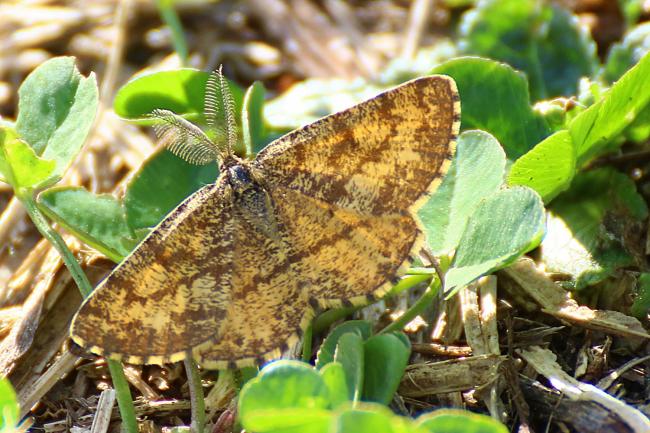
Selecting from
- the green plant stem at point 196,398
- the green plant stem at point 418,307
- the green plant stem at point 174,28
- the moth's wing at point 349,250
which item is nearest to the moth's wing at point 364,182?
the moth's wing at point 349,250

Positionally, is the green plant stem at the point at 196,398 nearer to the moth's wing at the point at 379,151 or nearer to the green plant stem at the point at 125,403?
the green plant stem at the point at 125,403

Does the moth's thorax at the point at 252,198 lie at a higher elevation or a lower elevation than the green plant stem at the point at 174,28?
lower

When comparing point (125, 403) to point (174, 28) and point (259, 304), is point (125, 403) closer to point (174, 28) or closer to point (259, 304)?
point (259, 304)

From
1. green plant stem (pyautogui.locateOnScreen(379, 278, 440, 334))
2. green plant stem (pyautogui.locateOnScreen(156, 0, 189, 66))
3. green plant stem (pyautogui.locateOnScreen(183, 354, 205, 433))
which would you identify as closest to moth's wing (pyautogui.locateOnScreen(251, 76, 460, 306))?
green plant stem (pyautogui.locateOnScreen(379, 278, 440, 334))

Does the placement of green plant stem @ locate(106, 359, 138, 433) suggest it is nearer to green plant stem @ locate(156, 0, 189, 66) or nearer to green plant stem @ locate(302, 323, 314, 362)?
green plant stem @ locate(302, 323, 314, 362)

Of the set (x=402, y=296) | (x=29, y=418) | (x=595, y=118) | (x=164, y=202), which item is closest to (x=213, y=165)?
(x=164, y=202)

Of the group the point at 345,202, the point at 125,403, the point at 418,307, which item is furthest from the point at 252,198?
the point at 125,403
